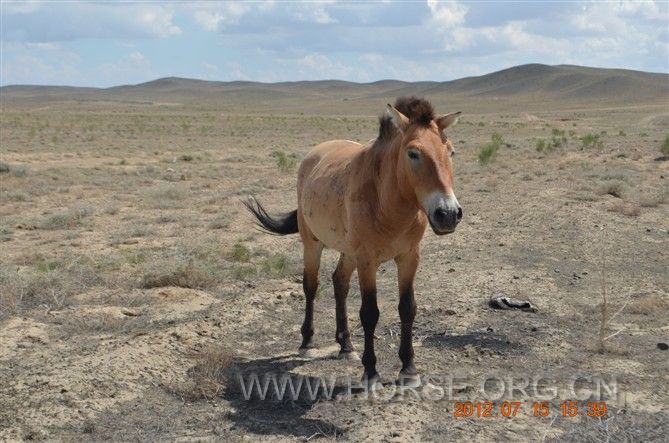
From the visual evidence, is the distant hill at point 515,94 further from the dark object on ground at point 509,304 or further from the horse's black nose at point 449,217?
the horse's black nose at point 449,217

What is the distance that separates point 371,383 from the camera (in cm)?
571

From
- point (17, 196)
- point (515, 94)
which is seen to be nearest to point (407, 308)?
point (17, 196)

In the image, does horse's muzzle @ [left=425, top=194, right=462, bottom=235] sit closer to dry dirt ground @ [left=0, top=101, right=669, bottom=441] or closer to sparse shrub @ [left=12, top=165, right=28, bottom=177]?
dry dirt ground @ [left=0, top=101, right=669, bottom=441]

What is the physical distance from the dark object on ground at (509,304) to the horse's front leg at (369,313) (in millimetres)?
2508

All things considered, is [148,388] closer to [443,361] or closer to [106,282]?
[443,361]

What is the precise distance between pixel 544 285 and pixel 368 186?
3924 mm

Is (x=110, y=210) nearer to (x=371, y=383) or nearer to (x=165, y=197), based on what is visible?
(x=165, y=197)

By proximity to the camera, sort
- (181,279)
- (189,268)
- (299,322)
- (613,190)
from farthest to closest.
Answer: (613,190) → (189,268) → (181,279) → (299,322)

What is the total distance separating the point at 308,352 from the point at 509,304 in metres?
2.53

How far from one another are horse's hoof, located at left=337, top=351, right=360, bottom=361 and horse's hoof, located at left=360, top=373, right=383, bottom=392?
0.63 metres

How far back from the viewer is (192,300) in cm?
834

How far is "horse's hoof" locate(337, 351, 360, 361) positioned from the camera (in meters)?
6.45

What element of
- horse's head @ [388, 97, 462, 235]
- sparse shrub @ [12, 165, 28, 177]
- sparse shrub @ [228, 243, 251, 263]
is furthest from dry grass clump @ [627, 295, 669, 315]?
sparse shrub @ [12, 165, 28, 177]

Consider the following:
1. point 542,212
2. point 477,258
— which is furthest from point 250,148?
point 477,258
